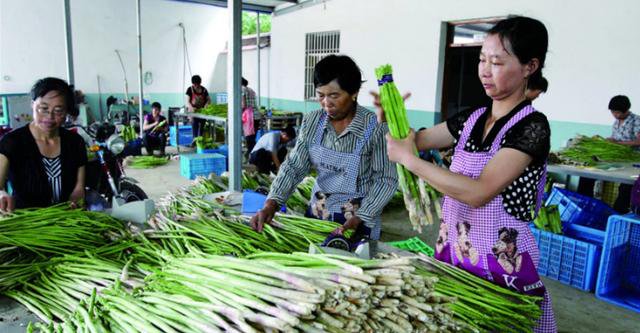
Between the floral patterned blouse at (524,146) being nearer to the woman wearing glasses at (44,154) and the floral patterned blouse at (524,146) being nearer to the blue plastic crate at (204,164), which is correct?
the woman wearing glasses at (44,154)

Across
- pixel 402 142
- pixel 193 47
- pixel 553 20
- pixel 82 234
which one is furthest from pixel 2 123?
pixel 193 47

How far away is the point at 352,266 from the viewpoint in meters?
0.98

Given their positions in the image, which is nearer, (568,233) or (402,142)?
(402,142)

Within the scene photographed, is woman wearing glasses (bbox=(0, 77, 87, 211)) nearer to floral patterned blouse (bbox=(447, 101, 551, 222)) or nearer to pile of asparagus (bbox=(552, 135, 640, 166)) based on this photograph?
floral patterned blouse (bbox=(447, 101, 551, 222))

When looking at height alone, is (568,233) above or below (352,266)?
below

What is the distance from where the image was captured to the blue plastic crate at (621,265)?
11.3 ft

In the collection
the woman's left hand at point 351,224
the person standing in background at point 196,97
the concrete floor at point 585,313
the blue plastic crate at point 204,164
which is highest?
the person standing in background at point 196,97

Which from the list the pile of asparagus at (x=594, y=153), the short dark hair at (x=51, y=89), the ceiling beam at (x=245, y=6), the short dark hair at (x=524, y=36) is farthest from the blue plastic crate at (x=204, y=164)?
the short dark hair at (x=524, y=36)

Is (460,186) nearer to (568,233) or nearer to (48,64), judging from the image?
(568,233)

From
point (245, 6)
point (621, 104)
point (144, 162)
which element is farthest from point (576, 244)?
point (245, 6)

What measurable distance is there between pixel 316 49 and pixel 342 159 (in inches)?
394

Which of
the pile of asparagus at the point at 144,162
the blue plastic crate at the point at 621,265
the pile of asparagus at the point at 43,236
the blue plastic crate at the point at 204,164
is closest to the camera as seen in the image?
the pile of asparagus at the point at 43,236

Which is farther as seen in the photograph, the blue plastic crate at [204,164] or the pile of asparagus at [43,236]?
the blue plastic crate at [204,164]

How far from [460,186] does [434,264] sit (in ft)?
0.96
